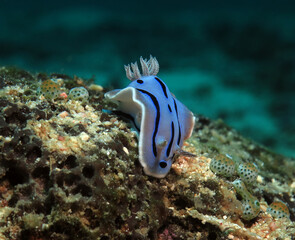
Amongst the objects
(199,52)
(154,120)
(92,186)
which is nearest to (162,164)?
(154,120)

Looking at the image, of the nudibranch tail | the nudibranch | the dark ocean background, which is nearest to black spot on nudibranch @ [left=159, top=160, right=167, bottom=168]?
the nudibranch

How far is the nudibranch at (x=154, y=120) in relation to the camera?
8.82ft

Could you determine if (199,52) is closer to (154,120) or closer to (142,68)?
(142,68)

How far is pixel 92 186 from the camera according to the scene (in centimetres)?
232

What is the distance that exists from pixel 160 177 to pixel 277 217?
5.34 feet

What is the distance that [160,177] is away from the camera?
278 cm

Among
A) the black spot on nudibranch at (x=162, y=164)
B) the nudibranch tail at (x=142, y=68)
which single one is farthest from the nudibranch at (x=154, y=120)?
the nudibranch tail at (x=142, y=68)

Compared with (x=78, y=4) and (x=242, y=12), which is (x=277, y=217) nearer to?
(x=242, y=12)

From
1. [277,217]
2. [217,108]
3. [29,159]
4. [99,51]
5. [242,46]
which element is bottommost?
[29,159]

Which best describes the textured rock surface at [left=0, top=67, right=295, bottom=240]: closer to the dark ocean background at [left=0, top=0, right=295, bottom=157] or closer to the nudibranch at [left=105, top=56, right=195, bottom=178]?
the nudibranch at [left=105, top=56, right=195, bottom=178]

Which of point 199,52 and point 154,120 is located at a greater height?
point 199,52

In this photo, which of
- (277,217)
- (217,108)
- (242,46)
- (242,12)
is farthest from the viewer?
(242,12)

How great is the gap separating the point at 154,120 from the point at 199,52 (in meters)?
20.2

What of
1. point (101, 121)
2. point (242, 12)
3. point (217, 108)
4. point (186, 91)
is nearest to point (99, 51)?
point (186, 91)
